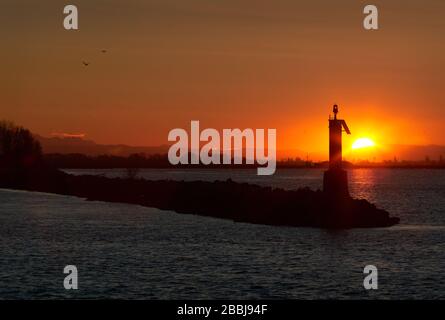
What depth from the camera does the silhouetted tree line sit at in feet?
528

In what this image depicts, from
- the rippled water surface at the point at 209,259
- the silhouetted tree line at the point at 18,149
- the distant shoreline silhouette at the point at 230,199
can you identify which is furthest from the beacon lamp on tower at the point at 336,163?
the silhouetted tree line at the point at 18,149

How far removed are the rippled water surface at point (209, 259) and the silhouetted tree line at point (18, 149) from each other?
9851cm

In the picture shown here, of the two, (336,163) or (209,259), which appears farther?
(336,163)

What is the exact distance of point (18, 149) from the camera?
164m

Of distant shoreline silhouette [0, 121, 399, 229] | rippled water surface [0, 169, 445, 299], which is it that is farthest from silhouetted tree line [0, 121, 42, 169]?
rippled water surface [0, 169, 445, 299]

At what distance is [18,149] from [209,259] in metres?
132

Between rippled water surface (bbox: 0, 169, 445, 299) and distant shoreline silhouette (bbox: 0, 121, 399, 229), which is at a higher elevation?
Result: distant shoreline silhouette (bbox: 0, 121, 399, 229)

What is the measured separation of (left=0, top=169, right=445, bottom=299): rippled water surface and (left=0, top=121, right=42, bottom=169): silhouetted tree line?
9851cm

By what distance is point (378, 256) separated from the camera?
133ft

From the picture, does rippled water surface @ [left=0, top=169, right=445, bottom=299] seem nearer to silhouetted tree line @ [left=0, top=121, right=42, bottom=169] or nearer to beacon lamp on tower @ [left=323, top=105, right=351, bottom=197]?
beacon lamp on tower @ [left=323, top=105, right=351, bottom=197]

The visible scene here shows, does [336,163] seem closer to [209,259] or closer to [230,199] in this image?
[209,259]

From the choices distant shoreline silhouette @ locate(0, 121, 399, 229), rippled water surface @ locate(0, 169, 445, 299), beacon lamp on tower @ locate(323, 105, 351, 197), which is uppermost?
beacon lamp on tower @ locate(323, 105, 351, 197)

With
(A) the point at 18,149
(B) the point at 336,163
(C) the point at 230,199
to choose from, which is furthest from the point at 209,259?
(A) the point at 18,149

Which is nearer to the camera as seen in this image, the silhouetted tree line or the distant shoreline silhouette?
the distant shoreline silhouette
